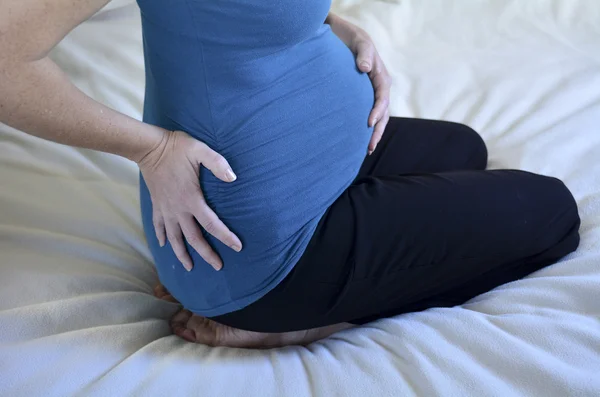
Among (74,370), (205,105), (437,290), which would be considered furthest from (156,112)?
(437,290)

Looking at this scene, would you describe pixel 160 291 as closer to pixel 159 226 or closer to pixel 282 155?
pixel 159 226

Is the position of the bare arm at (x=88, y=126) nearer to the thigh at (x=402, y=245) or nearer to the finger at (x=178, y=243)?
the finger at (x=178, y=243)

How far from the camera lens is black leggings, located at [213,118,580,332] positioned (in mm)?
705

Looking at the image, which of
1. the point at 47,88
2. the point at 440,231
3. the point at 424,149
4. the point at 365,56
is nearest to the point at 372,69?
the point at 365,56

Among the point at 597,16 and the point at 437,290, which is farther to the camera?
the point at 597,16

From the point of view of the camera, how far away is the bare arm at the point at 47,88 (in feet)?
1.56

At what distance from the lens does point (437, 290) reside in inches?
30.6

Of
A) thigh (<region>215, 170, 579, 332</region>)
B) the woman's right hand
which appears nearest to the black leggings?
thigh (<region>215, 170, 579, 332</region>)

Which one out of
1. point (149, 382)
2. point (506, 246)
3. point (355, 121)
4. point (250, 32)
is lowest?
point (149, 382)

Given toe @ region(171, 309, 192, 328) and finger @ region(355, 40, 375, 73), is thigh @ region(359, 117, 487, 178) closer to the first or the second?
finger @ region(355, 40, 375, 73)

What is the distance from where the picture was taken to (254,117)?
2.07 ft

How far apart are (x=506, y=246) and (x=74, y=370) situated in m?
0.59

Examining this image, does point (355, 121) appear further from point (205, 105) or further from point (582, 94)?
point (582, 94)

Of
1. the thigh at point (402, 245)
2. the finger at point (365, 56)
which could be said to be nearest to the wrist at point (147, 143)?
the thigh at point (402, 245)
